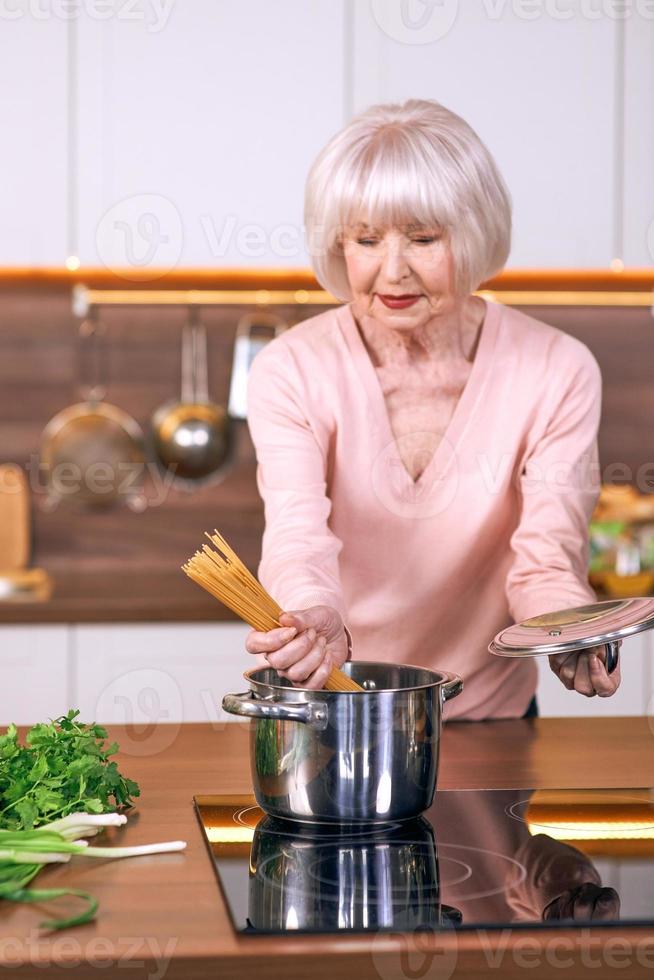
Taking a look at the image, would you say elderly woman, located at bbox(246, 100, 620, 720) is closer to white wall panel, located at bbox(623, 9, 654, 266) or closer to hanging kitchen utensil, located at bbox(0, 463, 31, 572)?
white wall panel, located at bbox(623, 9, 654, 266)

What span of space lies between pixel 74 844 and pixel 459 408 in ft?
2.72

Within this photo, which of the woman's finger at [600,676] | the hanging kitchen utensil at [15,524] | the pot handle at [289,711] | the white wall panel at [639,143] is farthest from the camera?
the hanging kitchen utensil at [15,524]

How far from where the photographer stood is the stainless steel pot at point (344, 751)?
0.90 metres

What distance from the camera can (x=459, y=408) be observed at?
5.07 feet

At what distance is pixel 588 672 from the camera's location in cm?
118

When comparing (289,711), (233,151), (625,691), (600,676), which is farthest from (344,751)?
(233,151)

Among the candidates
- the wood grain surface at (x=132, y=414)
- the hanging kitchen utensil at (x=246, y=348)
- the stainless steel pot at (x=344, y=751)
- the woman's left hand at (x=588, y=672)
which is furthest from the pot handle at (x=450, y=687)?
the wood grain surface at (x=132, y=414)

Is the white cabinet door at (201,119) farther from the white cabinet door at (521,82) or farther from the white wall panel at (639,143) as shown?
the white wall panel at (639,143)

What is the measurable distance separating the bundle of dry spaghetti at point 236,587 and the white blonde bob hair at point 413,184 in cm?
56

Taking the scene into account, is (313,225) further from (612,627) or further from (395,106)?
(612,627)

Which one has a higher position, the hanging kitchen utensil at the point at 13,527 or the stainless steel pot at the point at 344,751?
the hanging kitchen utensil at the point at 13,527

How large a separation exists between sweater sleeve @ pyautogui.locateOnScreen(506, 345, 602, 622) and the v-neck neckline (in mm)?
89

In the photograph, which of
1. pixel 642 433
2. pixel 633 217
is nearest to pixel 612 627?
pixel 633 217

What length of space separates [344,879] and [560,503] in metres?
0.71
